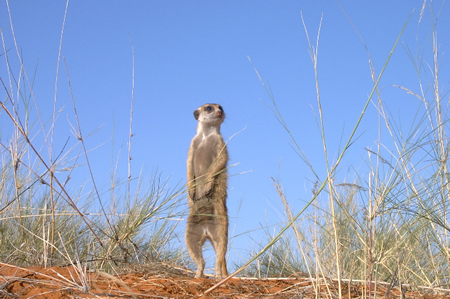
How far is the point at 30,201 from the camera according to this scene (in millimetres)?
5027

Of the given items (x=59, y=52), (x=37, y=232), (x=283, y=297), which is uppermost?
(x=59, y=52)

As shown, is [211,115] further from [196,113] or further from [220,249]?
[220,249]

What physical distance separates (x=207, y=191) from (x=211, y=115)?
1020mm

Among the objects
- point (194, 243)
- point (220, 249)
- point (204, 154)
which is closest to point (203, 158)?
point (204, 154)

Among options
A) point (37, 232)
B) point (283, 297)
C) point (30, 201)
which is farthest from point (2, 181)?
point (283, 297)

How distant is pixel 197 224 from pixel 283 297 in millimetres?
1946

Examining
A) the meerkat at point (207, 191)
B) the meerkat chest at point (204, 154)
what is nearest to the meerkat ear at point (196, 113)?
the meerkat at point (207, 191)

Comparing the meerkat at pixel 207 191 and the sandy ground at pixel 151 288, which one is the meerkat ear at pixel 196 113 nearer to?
the meerkat at pixel 207 191

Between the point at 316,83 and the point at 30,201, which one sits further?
the point at 30,201

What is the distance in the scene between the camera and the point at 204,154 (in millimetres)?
4879

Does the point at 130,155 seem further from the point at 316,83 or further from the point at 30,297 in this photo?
the point at 316,83

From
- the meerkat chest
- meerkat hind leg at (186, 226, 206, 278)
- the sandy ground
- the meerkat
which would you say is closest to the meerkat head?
the meerkat

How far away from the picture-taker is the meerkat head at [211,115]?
5.09 m

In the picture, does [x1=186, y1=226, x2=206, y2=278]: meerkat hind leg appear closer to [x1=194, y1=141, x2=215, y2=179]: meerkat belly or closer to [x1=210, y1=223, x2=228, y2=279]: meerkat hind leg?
[x1=210, y1=223, x2=228, y2=279]: meerkat hind leg
